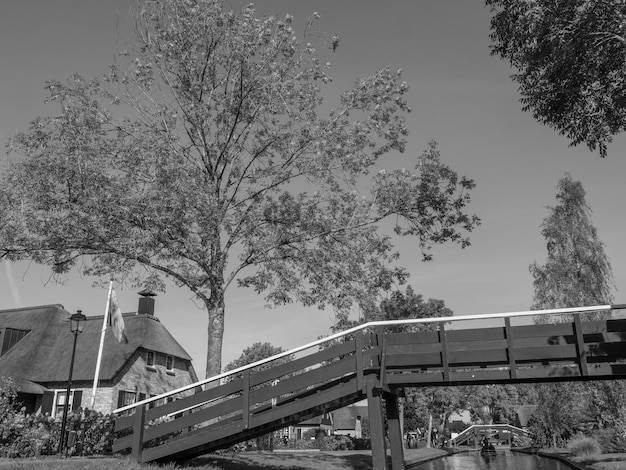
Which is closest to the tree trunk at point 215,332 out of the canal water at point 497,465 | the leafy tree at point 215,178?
the leafy tree at point 215,178

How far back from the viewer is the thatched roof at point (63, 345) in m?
33.3

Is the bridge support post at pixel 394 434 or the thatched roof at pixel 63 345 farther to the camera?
the thatched roof at pixel 63 345

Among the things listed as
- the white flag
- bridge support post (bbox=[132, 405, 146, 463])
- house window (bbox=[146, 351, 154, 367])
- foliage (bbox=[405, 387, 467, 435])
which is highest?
the white flag

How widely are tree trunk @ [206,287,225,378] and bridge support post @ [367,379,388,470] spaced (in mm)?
7453

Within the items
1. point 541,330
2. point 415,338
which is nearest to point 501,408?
point 541,330

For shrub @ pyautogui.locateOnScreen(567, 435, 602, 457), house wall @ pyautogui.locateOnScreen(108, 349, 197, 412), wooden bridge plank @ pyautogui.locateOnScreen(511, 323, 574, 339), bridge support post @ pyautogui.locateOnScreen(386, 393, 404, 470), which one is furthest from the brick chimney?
wooden bridge plank @ pyautogui.locateOnScreen(511, 323, 574, 339)

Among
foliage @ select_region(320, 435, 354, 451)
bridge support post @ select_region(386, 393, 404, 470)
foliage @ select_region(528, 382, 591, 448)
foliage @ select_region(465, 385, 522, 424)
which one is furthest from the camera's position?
foliage @ select_region(465, 385, 522, 424)

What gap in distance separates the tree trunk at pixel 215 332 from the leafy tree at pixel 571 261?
1005 inches

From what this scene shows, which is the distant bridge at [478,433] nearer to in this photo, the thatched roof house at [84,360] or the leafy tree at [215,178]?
the thatched roof house at [84,360]

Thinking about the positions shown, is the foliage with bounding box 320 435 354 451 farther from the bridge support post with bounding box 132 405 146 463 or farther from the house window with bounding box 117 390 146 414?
the bridge support post with bounding box 132 405 146 463

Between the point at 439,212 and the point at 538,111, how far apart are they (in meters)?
4.60

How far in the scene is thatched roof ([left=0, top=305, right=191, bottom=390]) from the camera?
3334 cm

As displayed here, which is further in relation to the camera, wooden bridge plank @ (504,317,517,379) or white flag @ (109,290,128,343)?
white flag @ (109,290,128,343)

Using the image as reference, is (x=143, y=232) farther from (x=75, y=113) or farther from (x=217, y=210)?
(x=75, y=113)
